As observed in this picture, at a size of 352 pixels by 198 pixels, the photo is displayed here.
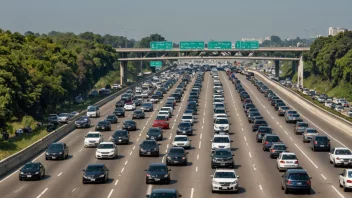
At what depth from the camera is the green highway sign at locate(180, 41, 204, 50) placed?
172m

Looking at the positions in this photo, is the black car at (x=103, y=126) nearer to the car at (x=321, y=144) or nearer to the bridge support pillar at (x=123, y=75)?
the car at (x=321, y=144)

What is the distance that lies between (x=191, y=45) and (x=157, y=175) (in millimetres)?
133360

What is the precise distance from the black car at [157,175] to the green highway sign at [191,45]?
13205 cm

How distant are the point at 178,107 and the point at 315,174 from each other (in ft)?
189

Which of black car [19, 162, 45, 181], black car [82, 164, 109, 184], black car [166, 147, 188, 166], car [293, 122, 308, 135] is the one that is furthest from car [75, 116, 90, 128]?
black car [82, 164, 109, 184]

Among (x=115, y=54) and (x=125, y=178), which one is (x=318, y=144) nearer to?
(x=125, y=178)

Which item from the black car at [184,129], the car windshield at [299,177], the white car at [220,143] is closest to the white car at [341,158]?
the white car at [220,143]

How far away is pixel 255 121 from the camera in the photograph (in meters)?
72.7

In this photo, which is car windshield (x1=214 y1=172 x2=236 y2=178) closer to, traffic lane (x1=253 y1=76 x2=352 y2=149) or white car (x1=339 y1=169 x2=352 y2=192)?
white car (x1=339 y1=169 x2=352 y2=192)

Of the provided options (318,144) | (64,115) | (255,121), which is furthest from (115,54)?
(318,144)

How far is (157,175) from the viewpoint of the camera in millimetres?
40719

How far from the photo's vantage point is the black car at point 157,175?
134 ft

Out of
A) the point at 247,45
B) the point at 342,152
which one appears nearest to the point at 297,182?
the point at 342,152

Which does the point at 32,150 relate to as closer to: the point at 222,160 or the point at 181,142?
the point at 181,142
